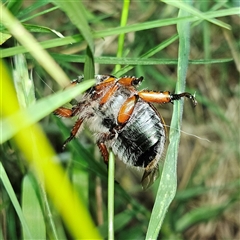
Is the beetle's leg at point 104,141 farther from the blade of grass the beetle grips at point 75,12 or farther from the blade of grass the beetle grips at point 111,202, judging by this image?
the blade of grass the beetle grips at point 75,12

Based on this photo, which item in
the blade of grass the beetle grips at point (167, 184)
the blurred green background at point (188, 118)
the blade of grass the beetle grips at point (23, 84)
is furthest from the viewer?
the blurred green background at point (188, 118)

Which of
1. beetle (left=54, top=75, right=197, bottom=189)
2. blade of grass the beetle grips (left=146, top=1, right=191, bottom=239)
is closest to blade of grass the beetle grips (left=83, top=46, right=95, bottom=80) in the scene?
beetle (left=54, top=75, right=197, bottom=189)

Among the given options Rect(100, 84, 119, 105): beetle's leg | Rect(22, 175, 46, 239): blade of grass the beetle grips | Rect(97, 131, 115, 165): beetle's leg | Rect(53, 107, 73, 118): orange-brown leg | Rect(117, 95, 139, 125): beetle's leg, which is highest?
Rect(100, 84, 119, 105): beetle's leg

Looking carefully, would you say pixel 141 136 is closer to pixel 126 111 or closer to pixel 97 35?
pixel 126 111

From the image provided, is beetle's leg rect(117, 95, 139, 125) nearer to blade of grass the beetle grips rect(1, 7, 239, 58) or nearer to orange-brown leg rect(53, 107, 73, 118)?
orange-brown leg rect(53, 107, 73, 118)

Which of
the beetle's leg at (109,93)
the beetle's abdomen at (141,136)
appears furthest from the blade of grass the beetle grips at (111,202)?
the beetle's leg at (109,93)

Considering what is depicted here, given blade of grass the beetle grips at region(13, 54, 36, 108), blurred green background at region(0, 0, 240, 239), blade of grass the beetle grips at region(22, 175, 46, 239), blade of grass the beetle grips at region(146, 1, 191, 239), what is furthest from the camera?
blurred green background at region(0, 0, 240, 239)

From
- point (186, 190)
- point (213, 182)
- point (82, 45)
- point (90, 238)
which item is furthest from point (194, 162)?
point (90, 238)

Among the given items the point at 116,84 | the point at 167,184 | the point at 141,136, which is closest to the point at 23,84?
the point at 116,84
